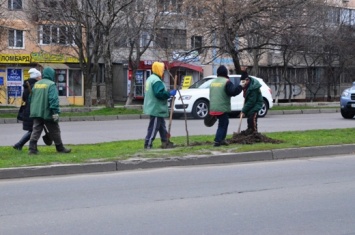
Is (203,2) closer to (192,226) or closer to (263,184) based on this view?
(263,184)

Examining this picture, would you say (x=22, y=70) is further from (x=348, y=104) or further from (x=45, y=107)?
(x=45, y=107)

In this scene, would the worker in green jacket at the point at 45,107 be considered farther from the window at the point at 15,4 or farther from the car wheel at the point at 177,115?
the window at the point at 15,4

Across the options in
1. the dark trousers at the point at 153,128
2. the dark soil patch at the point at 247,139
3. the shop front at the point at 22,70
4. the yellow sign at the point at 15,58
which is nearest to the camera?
the dark trousers at the point at 153,128

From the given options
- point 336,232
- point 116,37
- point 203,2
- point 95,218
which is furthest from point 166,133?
point 116,37

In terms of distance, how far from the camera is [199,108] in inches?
862

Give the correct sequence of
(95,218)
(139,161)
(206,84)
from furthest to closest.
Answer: (206,84)
(139,161)
(95,218)

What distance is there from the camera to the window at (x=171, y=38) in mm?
31391

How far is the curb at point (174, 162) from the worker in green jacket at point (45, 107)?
1.36 metres

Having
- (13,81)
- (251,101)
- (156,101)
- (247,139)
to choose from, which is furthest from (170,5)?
(156,101)

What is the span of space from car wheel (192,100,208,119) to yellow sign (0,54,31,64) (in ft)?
62.8

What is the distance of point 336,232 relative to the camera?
6.11 metres

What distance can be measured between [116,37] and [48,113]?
18.6 metres

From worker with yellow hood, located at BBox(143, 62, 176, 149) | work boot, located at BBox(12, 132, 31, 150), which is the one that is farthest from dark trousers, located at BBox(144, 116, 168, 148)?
work boot, located at BBox(12, 132, 31, 150)

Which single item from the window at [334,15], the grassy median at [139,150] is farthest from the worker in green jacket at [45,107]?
the window at [334,15]
